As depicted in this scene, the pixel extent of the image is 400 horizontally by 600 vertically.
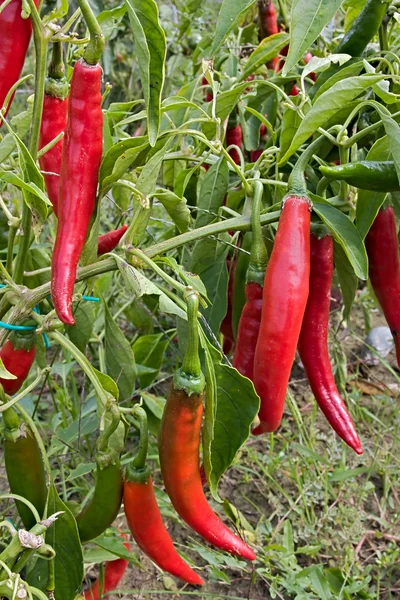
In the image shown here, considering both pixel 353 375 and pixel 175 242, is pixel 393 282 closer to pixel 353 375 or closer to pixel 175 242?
pixel 175 242

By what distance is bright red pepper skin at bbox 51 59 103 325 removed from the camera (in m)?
0.86

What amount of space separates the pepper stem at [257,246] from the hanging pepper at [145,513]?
0.91 ft

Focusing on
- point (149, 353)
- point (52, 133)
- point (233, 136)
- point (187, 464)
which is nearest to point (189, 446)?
point (187, 464)

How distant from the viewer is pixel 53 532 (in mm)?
1104

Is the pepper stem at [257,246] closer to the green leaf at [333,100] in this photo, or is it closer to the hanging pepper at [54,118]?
the green leaf at [333,100]

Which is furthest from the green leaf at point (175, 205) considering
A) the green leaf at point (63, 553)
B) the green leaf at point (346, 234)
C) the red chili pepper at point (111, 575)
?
the red chili pepper at point (111, 575)

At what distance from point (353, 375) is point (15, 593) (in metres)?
1.47

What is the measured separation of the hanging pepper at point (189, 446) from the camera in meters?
0.93

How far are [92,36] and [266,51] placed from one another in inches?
18.4

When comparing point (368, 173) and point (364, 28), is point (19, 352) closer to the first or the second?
point (368, 173)

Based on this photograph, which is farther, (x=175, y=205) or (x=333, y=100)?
(x=175, y=205)

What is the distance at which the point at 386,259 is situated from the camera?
1119 mm

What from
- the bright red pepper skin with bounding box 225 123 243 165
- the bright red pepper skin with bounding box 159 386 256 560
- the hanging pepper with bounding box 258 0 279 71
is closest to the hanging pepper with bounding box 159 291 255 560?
the bright red pepper skin with bounding box 159 386 256 560

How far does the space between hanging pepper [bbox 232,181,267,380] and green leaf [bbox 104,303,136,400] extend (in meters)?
0.26
